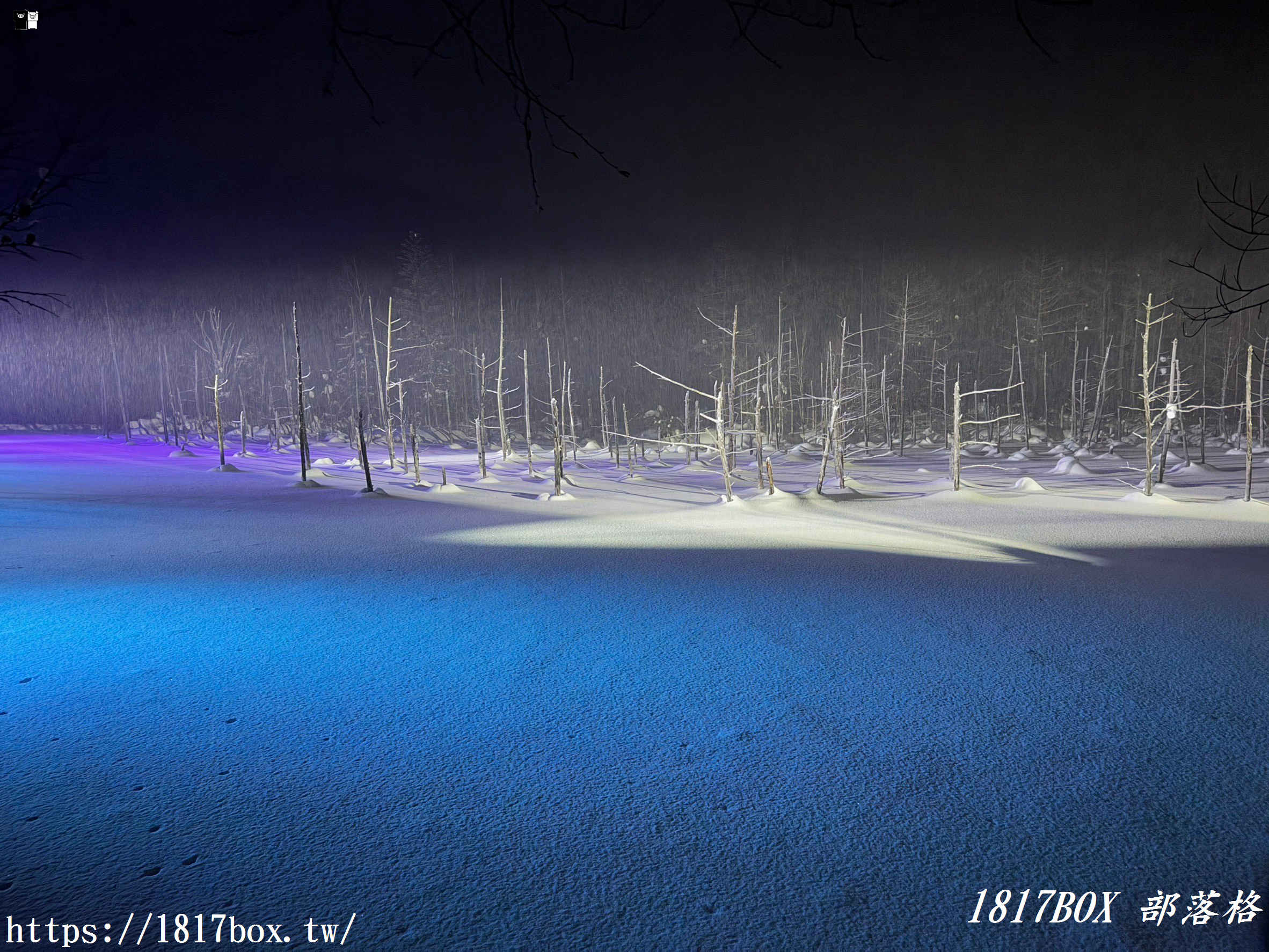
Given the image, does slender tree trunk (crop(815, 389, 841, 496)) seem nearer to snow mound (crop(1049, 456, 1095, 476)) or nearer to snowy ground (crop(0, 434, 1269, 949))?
snowy ground (crop(0, 434, 1269, 949))

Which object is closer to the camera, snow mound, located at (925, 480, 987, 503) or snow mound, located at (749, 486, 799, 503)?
snow mound, located at (925, 480, 987, 503)

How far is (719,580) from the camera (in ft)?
23.5

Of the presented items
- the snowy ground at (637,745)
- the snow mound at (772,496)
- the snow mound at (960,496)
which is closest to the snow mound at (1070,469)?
the snow mound at (960,496)

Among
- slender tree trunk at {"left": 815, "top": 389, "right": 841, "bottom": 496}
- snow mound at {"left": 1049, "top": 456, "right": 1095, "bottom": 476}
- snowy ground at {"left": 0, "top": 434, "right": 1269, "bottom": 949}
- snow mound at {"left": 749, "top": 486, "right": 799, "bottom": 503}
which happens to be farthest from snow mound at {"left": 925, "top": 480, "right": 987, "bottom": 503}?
snow mound at {"left": 1049, "top": 456, "right": 1095, "bottom": 476}

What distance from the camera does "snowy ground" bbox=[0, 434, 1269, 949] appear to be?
221 cm

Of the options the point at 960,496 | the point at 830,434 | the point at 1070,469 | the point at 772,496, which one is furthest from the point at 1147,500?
the point at 1070,469

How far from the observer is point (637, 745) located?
3.32m

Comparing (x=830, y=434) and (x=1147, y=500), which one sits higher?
(x=830, y=434)

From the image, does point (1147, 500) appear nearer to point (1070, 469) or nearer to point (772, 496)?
point (772, 496)

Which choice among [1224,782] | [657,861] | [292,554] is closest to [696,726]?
[657,861]

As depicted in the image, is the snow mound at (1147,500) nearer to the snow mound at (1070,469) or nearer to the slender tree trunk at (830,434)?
the slender tree trunk at (830,434)

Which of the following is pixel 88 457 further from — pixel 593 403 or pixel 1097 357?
pixel 1097 357

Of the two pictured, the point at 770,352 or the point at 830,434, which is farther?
the point at 770,352

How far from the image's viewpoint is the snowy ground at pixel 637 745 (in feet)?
7.25
